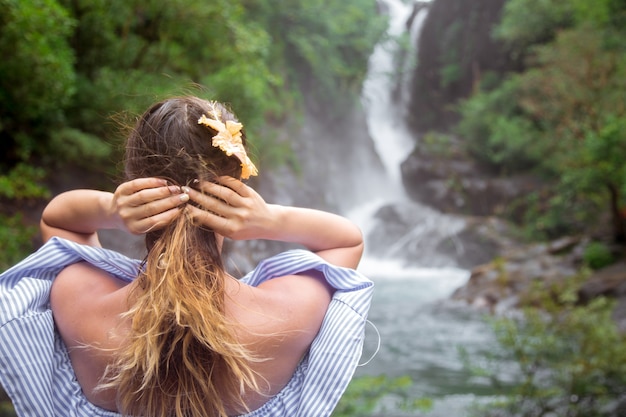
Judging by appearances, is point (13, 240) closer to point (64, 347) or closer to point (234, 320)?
point (64, 347)

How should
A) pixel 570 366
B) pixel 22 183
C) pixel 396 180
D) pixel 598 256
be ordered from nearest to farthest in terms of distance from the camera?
pixel 570 366 < pixel 22 183 < pixel 598 256 < pixel 396 180

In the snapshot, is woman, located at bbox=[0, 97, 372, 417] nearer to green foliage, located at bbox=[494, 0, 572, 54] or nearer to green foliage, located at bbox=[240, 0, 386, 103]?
green foliage, located at bbox=[240, 0, 386, 103]

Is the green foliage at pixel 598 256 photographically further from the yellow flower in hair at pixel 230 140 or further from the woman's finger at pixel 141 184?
the woman's finger at pixel 141 184

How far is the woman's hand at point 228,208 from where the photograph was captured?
1.19 meters

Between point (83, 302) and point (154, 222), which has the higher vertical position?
point (154, 222)

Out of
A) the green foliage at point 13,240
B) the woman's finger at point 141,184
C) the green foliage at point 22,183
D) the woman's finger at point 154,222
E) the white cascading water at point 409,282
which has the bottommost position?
the woman's finger at point 154,222

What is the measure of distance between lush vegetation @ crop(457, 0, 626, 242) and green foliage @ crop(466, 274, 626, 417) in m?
7.25

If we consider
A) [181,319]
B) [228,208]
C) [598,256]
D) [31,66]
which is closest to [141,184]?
[228,208]

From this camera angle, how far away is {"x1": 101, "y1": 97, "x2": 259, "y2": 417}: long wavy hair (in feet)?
3.74

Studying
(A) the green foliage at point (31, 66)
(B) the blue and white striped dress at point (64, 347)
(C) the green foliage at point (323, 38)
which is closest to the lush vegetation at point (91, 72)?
(A) the green foliage at point (31, 66)

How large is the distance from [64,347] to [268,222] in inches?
20.3

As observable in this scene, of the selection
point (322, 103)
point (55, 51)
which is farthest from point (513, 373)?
point (322, 103)

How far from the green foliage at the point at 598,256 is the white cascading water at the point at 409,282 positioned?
9.79 feet

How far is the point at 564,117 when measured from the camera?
14703 mm
